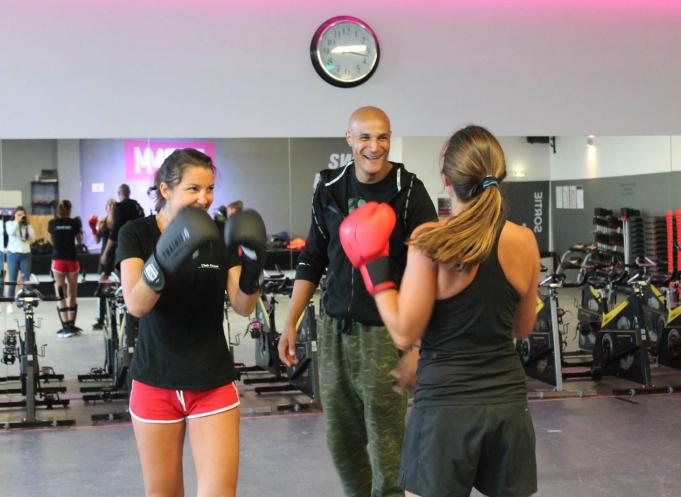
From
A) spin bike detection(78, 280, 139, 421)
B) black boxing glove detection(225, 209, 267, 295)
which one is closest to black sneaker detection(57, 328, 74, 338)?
spin bike detection(78, 280, 139, 421)

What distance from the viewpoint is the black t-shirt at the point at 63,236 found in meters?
8.51

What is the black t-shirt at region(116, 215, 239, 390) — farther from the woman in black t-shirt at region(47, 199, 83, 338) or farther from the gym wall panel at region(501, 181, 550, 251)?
the gym wall panel at region(501, 181, 550, 251)

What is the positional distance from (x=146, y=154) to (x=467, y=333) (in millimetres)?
6959

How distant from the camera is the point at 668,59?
243 inches

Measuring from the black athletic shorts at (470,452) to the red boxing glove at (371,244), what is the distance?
12.4 inches

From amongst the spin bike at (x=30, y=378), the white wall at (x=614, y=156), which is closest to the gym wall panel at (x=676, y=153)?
the white wall at (x=614, y=156)

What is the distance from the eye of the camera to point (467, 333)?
204cm

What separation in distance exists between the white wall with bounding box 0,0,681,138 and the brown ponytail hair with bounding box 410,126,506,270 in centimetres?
373

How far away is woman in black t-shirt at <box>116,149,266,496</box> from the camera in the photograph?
239 centimetres

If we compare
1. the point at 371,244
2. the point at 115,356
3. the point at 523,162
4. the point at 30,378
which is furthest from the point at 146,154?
the point at 371,244

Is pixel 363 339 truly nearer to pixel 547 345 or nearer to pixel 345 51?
pixel 345 51

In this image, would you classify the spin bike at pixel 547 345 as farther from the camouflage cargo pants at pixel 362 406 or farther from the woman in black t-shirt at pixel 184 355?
the woman in black t-shirt at pixel 184 355

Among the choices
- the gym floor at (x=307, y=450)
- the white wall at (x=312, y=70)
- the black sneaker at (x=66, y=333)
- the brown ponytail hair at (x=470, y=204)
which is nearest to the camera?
the brown ponytail hair at (x=470, y=204)

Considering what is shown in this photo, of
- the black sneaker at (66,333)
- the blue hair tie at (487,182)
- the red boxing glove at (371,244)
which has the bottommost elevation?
the black sneaker at (66,333)
